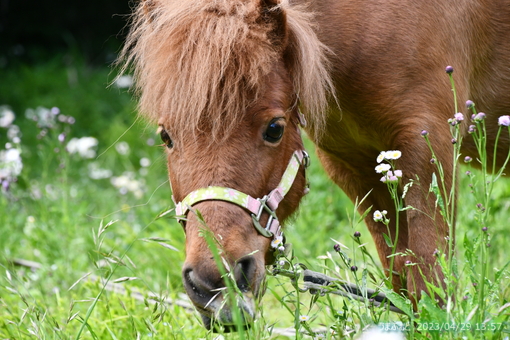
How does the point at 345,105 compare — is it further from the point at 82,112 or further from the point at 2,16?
the point at 2,16

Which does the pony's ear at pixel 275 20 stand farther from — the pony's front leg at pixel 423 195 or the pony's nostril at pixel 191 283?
the pony's nostril at pixel 191 283

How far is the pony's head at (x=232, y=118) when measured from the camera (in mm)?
1785

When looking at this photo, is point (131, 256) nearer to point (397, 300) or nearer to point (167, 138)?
point (167, 138)

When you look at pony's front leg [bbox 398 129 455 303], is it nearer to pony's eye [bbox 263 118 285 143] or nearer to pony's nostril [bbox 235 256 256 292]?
pony's eye [bbox 263 118 285 143]

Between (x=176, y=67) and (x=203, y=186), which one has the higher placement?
(x=176, y=67)

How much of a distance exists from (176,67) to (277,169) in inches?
19.6

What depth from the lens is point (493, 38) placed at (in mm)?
2387

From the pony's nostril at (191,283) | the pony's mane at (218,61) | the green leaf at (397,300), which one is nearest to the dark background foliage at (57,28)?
the pony's mane at (218,61)

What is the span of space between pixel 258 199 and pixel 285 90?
1.38 ft

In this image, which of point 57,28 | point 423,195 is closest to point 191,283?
point 423,195

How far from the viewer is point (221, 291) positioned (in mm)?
1709

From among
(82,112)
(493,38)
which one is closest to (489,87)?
(493,38)

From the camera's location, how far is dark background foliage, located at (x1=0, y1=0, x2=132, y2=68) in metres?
10.1

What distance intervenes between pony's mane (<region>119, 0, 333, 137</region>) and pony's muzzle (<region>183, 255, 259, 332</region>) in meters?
0.45
